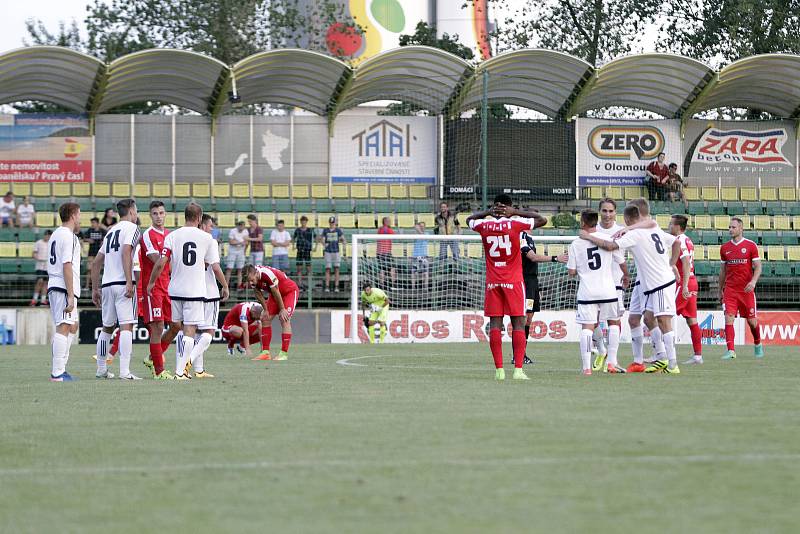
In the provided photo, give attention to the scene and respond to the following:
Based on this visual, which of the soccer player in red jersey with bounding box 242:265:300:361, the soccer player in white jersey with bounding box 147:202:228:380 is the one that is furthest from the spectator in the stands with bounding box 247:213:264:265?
the soccer player in white jersey with bounding box 147:202:228:380

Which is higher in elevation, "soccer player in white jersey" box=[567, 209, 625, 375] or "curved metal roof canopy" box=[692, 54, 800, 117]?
"curved metal roof canopy" box=[692, 54, 800, 117]

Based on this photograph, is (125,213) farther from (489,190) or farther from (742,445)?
(489,190)

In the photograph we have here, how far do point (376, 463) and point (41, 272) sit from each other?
23.4 meters

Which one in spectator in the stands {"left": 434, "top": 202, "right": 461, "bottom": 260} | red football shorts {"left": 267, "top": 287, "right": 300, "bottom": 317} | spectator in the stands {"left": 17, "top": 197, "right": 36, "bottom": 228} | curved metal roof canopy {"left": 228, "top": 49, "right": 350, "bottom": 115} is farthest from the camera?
curved metal roof canopy {"left": 228, "top": 49, "right": 350, "bottom": 115}

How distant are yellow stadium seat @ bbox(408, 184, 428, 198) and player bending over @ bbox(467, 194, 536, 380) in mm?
24425

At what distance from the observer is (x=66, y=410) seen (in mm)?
9445

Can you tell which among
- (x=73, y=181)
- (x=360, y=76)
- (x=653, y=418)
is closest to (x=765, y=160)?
(x=360, y=76)

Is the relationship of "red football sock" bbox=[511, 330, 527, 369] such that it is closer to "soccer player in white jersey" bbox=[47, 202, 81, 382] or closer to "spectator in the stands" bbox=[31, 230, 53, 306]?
"soccer player in white jersey" bbox=[47, 202, 81, 382]

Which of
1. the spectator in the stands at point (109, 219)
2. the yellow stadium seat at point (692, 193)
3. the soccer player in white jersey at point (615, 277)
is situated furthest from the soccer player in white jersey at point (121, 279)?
the yellow stadium seat at point (692, 193)

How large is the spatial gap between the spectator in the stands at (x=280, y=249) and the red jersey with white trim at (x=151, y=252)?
1452cm

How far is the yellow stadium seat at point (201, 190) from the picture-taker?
1452 inches

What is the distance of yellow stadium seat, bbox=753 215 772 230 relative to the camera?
35250 millimetres

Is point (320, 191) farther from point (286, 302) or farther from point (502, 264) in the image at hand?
point (502, 264)

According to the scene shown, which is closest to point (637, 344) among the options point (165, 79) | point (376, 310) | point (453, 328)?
point (376, 310)
